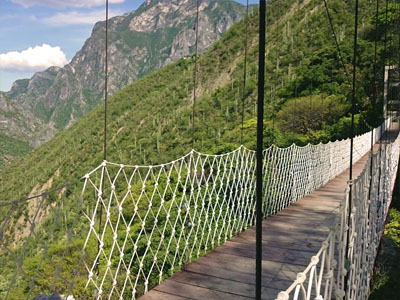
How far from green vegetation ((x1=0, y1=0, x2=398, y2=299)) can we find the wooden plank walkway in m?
6.74

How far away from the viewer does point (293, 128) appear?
21.8 metres

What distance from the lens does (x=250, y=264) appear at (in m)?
2.46

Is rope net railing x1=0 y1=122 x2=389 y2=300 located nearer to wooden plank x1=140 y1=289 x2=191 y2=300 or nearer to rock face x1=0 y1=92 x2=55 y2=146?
wooden plank x1=140 y1=289 x2=191 y2=300

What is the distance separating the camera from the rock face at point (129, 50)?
15450 centimetres

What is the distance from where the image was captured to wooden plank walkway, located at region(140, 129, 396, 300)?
6.79 ft

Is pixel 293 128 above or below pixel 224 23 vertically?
below

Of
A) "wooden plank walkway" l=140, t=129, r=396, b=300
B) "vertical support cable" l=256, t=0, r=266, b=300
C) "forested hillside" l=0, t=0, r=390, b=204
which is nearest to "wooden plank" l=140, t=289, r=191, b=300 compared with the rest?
"wooden plank walkway" l=140, t=129, r=396, b=300

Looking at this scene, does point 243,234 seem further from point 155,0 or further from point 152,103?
point 155,0

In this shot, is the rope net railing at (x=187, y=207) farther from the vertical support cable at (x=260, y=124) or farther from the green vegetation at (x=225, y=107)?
the green vegetation at (x=225, y=107)

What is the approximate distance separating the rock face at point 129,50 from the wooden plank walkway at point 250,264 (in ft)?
478

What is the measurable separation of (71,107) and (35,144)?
36.7 metres

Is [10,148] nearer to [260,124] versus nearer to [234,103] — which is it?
[234,103]

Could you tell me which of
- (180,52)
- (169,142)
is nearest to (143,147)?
(169,142)

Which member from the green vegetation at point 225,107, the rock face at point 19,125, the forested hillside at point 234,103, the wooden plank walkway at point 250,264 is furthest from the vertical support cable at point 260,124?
the rock face at point 19,125
